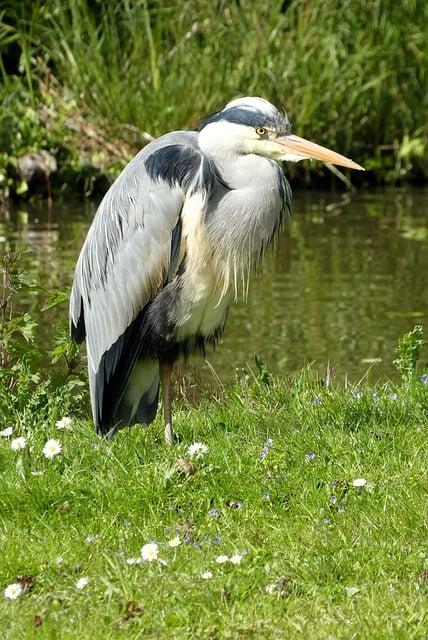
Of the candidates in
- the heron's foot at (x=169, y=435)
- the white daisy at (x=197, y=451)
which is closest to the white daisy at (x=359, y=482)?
the white daisy at (x=197, y=451)

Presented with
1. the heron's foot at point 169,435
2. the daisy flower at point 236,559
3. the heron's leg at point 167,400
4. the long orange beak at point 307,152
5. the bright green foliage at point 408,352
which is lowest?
the bright green foliage at point 408,352

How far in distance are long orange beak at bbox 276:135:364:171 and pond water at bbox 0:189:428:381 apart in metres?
1.62

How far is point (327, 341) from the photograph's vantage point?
8.06m

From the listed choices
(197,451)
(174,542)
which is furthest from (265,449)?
(174,542)

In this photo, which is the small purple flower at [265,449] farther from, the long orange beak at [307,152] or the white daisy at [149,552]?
the long orange beak at [307,152]

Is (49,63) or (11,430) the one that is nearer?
(11,430)

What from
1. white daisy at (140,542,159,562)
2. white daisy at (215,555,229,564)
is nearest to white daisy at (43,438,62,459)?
white daisy at (140,542,159,562)

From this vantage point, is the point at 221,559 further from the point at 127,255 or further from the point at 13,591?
the point at 127,255

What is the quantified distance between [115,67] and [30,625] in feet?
31.3

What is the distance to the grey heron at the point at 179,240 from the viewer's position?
16.7 ft

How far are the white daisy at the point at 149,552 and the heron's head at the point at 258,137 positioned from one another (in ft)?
5.88

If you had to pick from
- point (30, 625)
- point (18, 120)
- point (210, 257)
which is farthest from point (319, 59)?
point (30, 625)

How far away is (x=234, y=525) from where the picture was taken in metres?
4.25

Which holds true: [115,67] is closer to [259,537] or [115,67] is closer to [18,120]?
[18,120]
